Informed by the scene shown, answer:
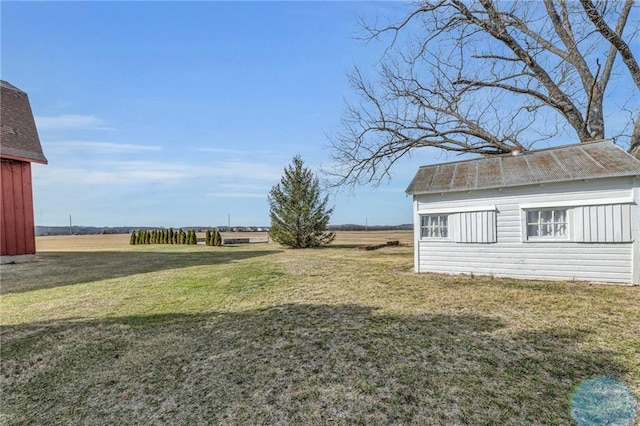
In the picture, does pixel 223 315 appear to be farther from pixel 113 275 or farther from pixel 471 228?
pixel 471 228

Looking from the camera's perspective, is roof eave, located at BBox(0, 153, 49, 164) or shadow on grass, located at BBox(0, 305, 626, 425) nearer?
shadow on grass, located at BBox(0, 305, 626, 425)

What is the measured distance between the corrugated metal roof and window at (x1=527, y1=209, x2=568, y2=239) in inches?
32.3

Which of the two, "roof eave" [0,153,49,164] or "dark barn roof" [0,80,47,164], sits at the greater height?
"dark barn roof" [0,80,47,164]

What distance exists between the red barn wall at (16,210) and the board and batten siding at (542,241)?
45.8 ft

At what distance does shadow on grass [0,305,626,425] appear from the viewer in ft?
8.50

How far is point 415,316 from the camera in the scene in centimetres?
497

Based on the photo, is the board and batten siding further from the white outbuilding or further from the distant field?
the distant field

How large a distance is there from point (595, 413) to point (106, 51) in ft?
38.8

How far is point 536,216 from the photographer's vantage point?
793 centimetres

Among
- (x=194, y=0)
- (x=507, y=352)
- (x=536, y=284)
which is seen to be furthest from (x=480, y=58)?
(x=507, y=352)

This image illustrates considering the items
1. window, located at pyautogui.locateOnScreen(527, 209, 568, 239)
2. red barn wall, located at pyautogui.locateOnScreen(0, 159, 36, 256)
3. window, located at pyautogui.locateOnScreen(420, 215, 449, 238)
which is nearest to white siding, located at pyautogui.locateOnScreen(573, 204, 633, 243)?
window, located at pyautogui.locateOnScreen(527, 209, 568, 239)

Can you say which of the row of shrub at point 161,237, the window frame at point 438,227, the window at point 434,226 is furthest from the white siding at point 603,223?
the row of shrub at point 161,237

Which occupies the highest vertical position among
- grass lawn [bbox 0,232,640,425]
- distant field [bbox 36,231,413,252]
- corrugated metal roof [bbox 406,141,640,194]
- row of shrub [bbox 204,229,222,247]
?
corrugated metal roof [bbox 406,141,640,194]

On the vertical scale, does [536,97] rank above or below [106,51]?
below
